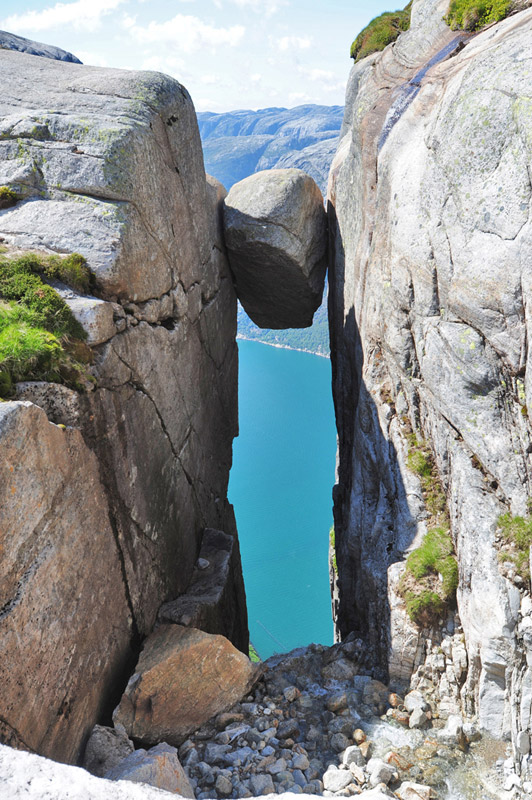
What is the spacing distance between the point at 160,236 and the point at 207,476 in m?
6.32

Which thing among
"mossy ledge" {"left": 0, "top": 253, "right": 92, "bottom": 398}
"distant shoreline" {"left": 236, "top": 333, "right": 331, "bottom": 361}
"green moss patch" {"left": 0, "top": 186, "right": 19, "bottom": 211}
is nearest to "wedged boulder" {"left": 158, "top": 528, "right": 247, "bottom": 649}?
"mossy ledge" {"left": 0, "top": 253, "right": 92, "bottom": 398}

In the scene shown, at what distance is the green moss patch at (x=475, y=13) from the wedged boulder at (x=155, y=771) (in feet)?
45.0

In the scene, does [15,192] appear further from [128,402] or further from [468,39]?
[468,39]

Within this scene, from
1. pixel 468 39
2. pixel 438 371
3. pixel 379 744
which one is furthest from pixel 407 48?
pixel 379 744

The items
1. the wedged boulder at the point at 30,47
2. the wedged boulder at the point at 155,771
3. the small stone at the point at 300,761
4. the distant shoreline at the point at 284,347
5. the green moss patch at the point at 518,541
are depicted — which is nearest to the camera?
the wedged boulder at the point at 155,771

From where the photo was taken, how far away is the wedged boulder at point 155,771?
6.12 meters

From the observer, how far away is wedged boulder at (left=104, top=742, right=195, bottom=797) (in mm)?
6121

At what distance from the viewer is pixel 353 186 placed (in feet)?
48.8

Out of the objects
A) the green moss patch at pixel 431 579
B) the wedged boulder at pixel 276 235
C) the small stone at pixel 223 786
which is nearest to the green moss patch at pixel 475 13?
the wedged boulder at pixel 276 235

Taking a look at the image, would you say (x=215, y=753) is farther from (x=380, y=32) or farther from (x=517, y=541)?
(x=380, y=32)

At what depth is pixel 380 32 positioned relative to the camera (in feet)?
53.8

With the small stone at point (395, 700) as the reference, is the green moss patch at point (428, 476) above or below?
above

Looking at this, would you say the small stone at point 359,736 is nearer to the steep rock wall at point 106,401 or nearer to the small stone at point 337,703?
the small stone at point 337,703

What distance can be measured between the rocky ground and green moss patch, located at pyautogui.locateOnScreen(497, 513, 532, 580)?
2332 millimetres
